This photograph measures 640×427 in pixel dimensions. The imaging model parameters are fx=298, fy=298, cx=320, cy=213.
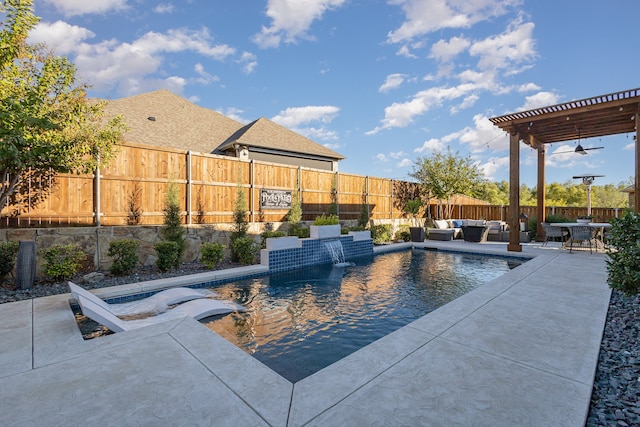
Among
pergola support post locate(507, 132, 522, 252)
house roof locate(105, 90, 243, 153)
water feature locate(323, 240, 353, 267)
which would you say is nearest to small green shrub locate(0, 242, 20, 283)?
water feature locate(323, 240, 353, 267)

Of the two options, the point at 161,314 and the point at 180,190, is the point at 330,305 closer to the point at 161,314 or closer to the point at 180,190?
the point at 161,314

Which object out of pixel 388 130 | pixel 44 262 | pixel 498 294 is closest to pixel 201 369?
pixel 498 294

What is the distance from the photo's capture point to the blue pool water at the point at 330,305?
10.2ft

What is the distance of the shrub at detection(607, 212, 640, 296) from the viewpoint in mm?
3096

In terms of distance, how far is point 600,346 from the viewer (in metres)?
2.84

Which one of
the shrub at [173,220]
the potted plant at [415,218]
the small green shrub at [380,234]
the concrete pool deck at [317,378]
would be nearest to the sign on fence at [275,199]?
the shrub at [173,220]

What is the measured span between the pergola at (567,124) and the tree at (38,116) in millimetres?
10707

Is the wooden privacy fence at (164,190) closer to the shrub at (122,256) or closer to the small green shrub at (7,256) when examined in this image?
the small green shrub at (7,256)

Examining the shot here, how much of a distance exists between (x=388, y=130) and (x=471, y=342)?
23415 millimetres

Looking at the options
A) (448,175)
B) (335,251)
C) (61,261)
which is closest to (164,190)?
(61,261)

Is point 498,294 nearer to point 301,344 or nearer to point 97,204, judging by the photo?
point 301,344

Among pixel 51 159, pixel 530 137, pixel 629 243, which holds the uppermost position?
pixel 530 137

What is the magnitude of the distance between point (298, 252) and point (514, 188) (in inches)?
279

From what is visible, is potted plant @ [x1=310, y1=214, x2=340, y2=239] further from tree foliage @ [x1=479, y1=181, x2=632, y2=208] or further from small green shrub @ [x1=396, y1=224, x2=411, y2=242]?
tree foliage @ [x1=479, y1=181, x2=632, y2=208]
